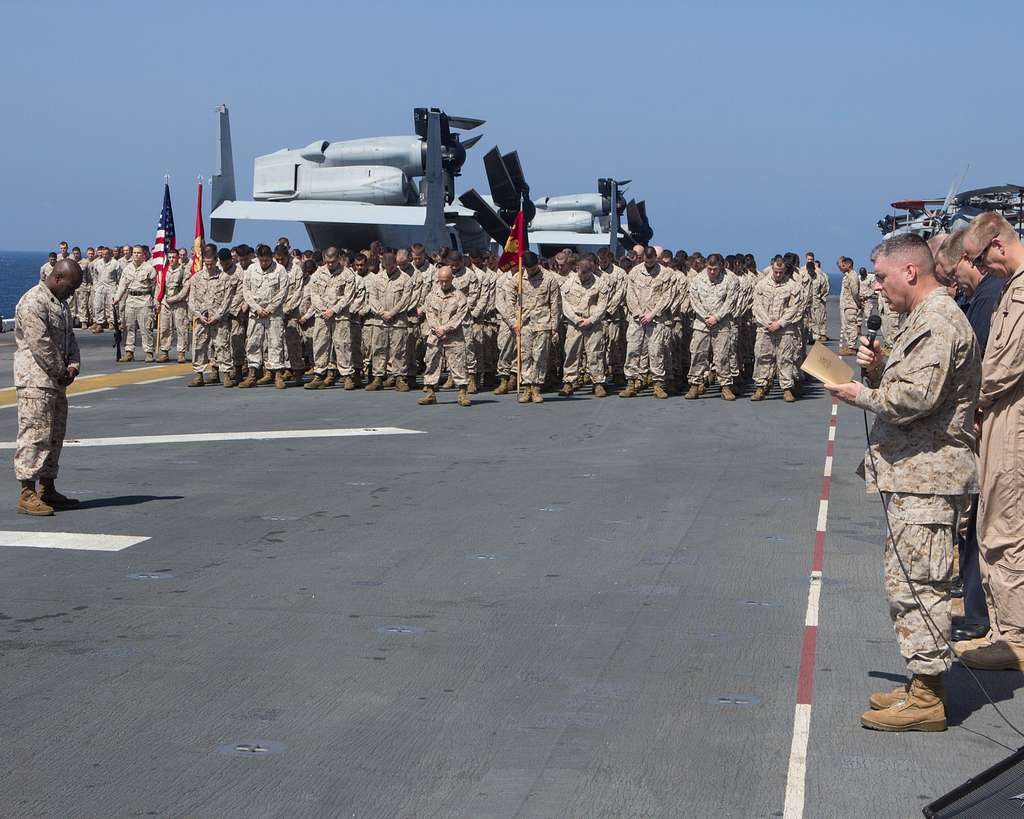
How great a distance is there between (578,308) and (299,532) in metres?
9.91

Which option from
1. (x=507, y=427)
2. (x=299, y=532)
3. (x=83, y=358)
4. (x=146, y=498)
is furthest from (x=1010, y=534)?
(x=83, y=358)

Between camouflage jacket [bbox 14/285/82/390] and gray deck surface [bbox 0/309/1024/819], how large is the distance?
41.6 inches

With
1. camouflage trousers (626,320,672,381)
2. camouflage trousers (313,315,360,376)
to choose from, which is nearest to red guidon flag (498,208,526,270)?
camouflage trousers (626,320,672,381)

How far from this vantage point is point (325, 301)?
767 inches

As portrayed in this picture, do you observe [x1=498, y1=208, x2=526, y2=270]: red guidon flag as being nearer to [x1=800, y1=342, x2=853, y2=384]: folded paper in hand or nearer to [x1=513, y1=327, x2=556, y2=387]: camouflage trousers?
[x1=513, y1=327, x2=556, y2=387]: camouflage trousers

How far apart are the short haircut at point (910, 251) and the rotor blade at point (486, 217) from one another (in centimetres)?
2417

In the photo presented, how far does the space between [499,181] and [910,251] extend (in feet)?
75.6

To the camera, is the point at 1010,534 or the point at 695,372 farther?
the point at 695,372

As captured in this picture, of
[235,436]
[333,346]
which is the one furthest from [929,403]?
[333,346]

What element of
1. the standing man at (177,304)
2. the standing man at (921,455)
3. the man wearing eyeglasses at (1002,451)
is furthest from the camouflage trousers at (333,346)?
the standing man at (921,455)

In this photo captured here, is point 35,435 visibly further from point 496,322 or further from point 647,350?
point 496,322

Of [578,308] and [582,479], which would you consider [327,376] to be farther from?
[582,479]

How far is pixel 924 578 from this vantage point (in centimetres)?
503

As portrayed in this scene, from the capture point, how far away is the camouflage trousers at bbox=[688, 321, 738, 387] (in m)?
18.4
